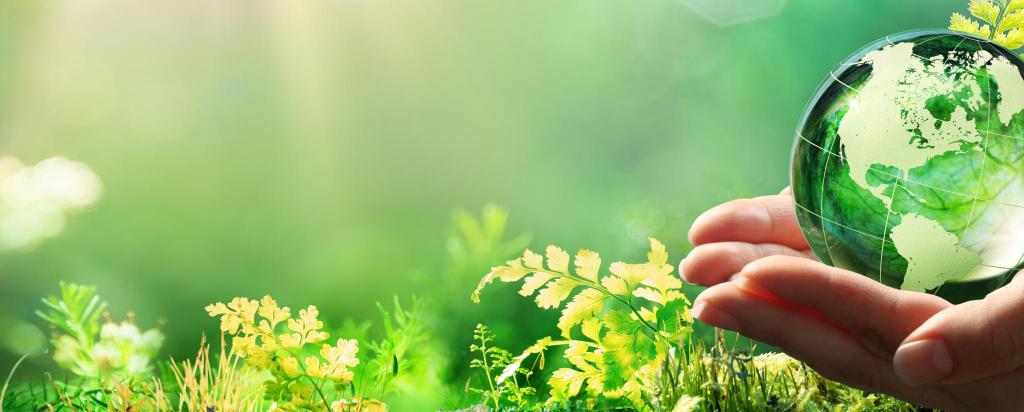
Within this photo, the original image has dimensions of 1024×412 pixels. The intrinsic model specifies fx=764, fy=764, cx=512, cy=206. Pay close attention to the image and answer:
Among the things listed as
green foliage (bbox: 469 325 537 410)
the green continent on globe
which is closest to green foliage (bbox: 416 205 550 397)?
green foliage (bbox: 469 325 537 410)

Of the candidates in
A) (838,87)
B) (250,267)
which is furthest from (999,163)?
(250,267)

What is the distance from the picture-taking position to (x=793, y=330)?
1272mm

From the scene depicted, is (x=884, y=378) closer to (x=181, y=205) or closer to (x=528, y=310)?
(x=528, y=310)

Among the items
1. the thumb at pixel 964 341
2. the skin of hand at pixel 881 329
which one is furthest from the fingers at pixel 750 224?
the thumb at pixel 964 341

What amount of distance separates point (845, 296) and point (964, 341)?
17 cm

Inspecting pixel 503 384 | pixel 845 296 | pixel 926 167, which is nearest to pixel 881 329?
pixel 845 296

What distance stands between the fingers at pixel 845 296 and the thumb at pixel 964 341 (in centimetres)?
10

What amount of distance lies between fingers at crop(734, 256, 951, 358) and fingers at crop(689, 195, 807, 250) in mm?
584

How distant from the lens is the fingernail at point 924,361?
1.07 metres

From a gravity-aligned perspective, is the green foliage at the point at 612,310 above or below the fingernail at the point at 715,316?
above

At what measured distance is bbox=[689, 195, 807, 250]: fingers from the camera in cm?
181

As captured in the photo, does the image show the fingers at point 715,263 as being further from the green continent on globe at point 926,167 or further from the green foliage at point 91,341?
the green foliage at point 91,341

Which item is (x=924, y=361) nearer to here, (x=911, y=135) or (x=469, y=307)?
(x=911, y=135)

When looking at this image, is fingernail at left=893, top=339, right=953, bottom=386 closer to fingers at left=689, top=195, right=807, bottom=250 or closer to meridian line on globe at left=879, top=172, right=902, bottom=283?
meridian line on globe at left=879, top=172, right=902, bottom=283
